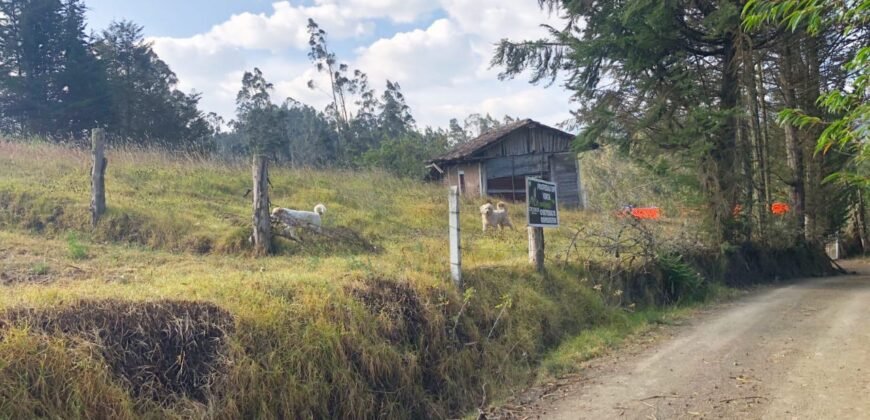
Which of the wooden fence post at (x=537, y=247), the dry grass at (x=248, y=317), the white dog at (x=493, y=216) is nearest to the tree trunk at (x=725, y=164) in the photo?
the dry grass at (x=248, y=317)

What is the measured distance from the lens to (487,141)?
23.8m

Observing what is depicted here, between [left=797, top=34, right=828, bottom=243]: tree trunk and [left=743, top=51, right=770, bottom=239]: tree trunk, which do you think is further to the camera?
[left=797, top=34, right=828, bottom=243]: tree trunk

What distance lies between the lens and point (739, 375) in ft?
18.2

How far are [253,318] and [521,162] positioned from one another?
2062cm

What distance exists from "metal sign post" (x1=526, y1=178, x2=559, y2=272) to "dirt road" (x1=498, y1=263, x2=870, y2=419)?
1.92 meters

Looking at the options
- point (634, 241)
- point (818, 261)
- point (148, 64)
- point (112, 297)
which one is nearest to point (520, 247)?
point (634, 241)

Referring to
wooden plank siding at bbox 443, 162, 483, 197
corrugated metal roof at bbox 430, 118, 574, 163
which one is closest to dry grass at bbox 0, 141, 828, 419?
corrugated metal roof at bbox 430, 118, 574, 163

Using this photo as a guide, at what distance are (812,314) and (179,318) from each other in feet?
29.4

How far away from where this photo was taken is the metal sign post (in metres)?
7.86

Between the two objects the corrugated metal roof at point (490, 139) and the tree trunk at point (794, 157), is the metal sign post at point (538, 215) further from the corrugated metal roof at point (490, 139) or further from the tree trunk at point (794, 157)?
the corrugated metal roof at point (490, 139)

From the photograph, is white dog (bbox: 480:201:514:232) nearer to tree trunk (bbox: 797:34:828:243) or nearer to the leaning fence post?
the leaning fence post

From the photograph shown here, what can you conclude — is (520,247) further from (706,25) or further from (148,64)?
(148,64)

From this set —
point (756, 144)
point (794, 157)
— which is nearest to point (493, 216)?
point (756, 144)

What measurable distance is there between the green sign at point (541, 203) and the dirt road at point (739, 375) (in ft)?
7.21
